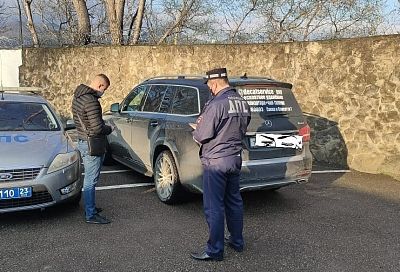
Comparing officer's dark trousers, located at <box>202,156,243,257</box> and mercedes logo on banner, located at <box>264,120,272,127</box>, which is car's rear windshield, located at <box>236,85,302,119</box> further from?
officer's dark trousers, located at <box>202,156,243,257</box>

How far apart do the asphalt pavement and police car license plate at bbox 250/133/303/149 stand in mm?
928

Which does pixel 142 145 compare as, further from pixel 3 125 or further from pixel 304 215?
pixel 304 215

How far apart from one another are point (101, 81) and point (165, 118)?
1.26 m

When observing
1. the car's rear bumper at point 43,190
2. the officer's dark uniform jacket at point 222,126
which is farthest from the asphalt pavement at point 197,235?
the officer's dark uniform jacket at point 222,126

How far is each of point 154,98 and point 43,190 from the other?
2.40 m

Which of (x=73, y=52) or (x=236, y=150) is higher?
(x=73, y=52)

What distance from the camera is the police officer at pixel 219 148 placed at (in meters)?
3.79

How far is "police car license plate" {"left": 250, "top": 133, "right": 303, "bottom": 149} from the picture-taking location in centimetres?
489

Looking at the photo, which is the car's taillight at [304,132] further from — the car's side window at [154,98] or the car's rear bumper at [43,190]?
the car's rear bumper at [43,190]

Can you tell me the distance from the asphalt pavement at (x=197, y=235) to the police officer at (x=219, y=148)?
372 millimetres

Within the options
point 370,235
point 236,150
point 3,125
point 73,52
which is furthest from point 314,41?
point 73,52

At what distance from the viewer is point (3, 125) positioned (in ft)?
18.2

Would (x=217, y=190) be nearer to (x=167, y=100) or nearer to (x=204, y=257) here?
(x=204, y=257)

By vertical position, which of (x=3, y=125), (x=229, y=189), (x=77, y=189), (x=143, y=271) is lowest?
(x=143, y=271)
